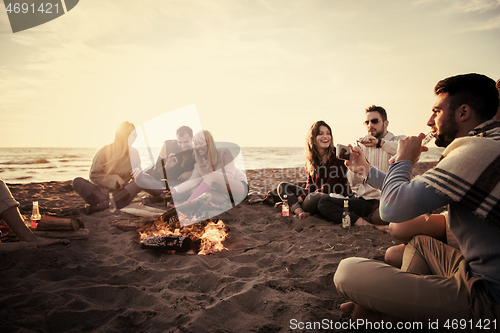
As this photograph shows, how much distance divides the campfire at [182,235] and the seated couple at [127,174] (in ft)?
3.49

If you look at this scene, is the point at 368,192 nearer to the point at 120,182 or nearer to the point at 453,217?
the point at 453,217

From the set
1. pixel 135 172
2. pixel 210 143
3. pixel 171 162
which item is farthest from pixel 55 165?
pixel 210 143

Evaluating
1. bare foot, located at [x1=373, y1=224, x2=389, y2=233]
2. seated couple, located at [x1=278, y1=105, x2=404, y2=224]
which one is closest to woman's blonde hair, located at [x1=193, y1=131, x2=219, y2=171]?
seated couple, located at [x1=278, y1=105, x2=404, y2=224]

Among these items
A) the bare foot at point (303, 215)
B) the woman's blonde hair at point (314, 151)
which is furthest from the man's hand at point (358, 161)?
the woman's blonde hair at point (314, 151)

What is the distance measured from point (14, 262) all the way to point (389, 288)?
11.4 ft

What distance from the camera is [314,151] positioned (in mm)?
4953

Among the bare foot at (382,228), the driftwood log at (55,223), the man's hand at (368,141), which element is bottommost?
the bare foot at (382,228)

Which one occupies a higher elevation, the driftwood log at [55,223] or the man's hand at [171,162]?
the man's hand at [171,162]

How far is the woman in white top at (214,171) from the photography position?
508cm

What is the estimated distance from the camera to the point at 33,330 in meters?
1.80

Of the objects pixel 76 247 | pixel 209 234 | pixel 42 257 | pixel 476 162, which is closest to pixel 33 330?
pixel 42 257

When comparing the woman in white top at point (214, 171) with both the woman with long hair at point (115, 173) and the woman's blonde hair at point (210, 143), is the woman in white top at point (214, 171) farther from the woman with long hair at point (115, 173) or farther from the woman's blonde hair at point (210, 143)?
the woman with long hair at point (115, 173)

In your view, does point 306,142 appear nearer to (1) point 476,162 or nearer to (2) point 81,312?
(1) point 476,162

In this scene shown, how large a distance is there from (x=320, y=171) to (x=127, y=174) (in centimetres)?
399
